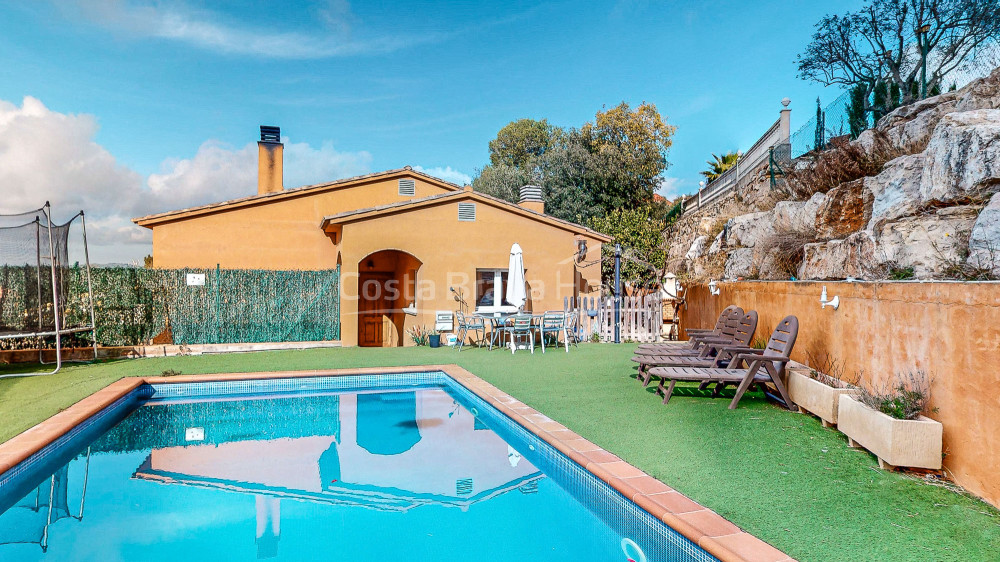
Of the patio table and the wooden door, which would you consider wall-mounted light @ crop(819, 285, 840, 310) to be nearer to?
the patio table

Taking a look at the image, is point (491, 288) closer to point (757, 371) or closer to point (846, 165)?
point (846, 165)

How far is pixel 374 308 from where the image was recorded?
682 inches

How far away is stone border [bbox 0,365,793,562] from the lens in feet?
10.0

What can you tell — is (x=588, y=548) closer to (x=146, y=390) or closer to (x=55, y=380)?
(x=146, y=390)

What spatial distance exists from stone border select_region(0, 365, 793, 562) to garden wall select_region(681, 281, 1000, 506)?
2004 mm

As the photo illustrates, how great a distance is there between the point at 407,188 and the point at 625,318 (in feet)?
26.7

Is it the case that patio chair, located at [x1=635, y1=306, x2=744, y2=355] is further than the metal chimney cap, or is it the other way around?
the metal chimney cap

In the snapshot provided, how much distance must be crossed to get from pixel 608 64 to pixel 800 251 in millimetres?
14604

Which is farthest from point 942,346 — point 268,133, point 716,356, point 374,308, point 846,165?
point 268,133

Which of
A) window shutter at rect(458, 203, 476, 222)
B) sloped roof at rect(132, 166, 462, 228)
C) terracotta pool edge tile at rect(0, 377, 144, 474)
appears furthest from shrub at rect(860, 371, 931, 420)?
sloped roof at rect(132, 166, 462, 228)

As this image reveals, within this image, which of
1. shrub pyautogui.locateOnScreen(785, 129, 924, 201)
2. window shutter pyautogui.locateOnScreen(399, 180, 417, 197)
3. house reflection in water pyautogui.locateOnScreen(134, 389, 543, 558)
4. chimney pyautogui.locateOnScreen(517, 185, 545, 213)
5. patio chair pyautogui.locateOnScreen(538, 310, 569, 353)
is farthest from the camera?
window shutter pyautogui.locateOnScreen(399, 180, 417, 197)

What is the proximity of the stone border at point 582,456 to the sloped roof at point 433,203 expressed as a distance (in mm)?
5260

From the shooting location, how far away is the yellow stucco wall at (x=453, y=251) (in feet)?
46.3

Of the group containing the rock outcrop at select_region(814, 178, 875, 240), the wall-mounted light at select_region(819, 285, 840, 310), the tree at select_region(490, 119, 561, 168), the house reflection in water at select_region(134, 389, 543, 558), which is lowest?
the house reflection in water at select_region(134, 389, 543, 558)
